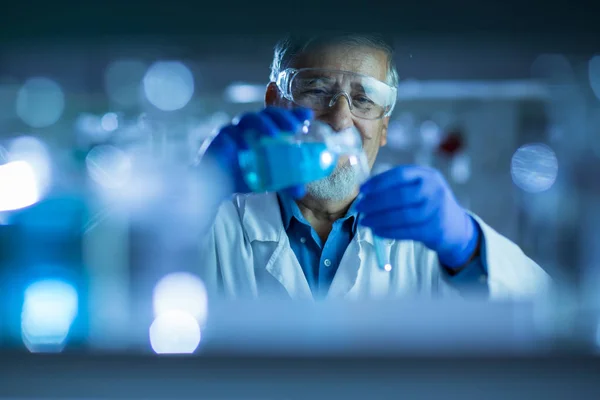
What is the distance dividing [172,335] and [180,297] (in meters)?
0.05

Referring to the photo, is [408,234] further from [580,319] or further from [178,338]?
[178,338]

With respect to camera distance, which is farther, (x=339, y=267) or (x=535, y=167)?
(x=535, y=167)

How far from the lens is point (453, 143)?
257 centimetres

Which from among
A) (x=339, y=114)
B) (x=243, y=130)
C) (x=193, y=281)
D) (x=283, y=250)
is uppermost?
(x=339, y=114)

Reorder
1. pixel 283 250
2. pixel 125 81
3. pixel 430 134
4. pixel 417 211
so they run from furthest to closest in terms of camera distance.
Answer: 1. pixel 430 134
2. pixel 283 250
3. pixel 417 211
4. pixel 125 81

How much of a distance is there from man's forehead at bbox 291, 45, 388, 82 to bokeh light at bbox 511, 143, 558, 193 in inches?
39.0

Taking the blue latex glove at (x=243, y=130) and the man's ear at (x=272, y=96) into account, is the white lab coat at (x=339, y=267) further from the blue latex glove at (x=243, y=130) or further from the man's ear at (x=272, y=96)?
the man's ear at (x=272, y=96)

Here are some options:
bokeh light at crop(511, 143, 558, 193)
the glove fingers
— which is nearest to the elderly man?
the glove fingers

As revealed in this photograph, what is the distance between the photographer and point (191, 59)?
0.60 metres

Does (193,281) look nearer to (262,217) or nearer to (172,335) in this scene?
(172,335)

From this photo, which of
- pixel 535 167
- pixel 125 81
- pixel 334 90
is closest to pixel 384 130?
pixel 334 90

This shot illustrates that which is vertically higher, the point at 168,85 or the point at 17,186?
the point at 168,85

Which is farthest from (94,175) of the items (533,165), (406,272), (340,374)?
(533,165)

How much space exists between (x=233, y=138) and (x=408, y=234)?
0.39 meters
